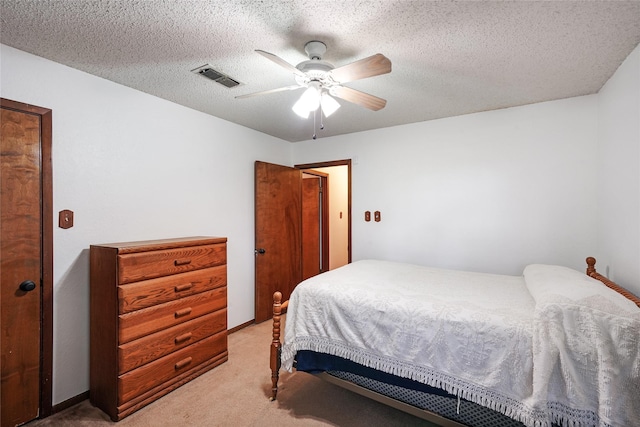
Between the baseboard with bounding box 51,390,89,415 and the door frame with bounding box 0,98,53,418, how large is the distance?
3 centimetres

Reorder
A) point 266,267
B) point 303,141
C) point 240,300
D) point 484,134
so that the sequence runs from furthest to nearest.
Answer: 1. point 303,141
2. point 266,267
3. point 240,300
4. point 484,134

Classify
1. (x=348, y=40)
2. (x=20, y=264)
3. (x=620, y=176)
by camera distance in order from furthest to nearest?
(x=620, y=176) → (x=20, y=264) → (x=348, y=40)

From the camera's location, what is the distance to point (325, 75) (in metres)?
1.82

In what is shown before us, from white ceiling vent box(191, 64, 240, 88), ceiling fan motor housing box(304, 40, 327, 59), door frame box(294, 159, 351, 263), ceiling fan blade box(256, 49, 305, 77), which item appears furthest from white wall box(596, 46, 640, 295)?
white ceiling vent box(191, 64, 240, 88)

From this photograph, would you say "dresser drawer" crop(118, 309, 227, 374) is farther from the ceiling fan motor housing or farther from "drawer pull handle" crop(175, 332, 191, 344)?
the ceiling fan motor housing

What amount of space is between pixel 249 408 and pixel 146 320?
0.97 metres

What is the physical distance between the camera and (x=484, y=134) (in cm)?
309

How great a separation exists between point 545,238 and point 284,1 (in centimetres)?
300

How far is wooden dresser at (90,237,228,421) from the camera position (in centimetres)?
200

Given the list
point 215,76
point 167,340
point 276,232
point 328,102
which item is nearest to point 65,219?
point 167,340

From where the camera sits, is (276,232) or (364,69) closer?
(364,69)

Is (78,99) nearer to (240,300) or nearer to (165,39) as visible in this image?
(165,39)

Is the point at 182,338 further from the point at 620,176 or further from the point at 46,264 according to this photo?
the point at 620,176

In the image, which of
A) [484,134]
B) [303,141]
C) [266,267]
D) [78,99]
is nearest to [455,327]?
[484,134]
